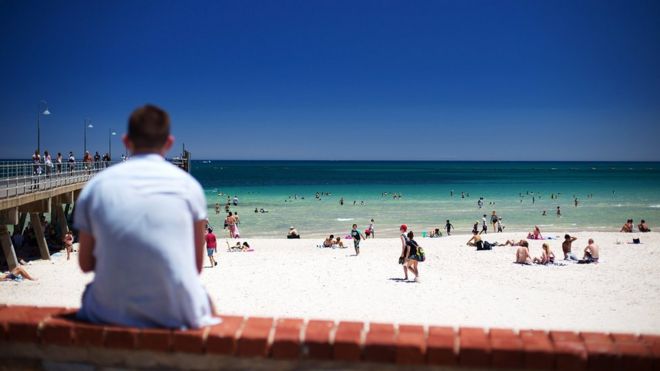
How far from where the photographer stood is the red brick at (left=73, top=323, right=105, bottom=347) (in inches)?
111

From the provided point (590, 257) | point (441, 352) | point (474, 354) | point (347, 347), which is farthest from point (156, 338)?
point (590, 257)

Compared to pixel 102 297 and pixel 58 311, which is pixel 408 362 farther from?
pixel 58 311

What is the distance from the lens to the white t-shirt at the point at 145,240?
2.68 meters

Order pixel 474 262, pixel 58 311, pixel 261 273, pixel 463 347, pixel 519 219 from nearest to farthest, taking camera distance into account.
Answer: pixel 463 347 < pixel 58 311 < pixel 261 273 < pixel 474 262 < pixel 519 219

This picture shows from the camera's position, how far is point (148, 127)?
9.27 feet

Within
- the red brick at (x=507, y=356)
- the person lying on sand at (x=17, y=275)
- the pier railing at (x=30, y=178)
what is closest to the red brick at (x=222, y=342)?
the red brick at (x=507, y=356)

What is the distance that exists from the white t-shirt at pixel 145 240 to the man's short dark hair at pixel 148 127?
0.07m

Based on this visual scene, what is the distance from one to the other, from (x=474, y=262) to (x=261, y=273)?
29.5 feet

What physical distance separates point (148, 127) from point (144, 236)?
1.89 ft

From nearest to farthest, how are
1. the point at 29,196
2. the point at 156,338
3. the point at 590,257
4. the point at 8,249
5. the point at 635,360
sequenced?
the point at 635,360
the point at 156,338
the point at 8,249
the point at 29,196
the point at 590,257

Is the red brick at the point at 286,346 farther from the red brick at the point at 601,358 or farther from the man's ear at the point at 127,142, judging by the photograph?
the red brick at the point at 601,358

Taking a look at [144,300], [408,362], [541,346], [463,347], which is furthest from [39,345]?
[541,346]

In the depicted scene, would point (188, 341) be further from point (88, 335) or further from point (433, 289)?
point (433, 289)

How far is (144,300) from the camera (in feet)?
9.10
